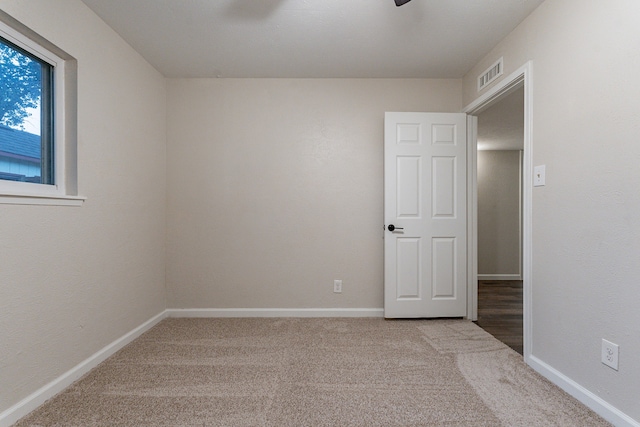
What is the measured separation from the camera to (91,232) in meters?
2.34

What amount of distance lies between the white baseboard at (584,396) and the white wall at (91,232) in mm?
3024

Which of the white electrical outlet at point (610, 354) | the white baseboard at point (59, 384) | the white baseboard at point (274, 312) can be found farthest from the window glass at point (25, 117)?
the white electrical outlet at point (610, 354)

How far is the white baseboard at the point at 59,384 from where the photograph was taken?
1707 mm

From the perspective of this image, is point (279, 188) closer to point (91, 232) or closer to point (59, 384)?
point (91, 232)

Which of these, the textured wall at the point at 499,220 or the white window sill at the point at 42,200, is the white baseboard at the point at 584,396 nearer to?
the white window sill at the point at 42,200

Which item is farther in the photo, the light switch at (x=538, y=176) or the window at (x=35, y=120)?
the light switch at (x=538, y=176)

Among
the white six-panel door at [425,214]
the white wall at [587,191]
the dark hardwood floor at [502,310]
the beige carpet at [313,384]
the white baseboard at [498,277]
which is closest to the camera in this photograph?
the white wall at [587,191]

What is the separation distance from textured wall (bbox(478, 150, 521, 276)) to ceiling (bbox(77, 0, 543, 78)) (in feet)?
10.7

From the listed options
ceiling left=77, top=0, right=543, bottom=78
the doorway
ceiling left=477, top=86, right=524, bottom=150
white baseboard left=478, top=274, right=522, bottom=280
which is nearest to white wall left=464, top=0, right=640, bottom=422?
ceiling left=77, top=0, right=543, bottom=78

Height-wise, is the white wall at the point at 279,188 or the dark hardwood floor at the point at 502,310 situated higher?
the white wall at the point at 279,188

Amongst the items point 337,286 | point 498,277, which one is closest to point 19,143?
point 337,286

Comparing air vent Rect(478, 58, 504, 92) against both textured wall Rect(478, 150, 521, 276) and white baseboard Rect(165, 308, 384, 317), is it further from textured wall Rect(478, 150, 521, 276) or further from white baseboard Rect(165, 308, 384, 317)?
textured wall Rect(478, 150, 521, 276)

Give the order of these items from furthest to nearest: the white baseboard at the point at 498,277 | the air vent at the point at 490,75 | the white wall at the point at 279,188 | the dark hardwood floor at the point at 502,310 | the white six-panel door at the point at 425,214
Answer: the white baseboard at the point at 498,277 → the white wall at the point at 279,188 → the white six-panel door at the point at 425,214 → the dark hardwood floor at the point at 502,310 → the air vent at the point at 490,75

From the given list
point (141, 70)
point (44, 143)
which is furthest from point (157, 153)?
point (44, 143)
